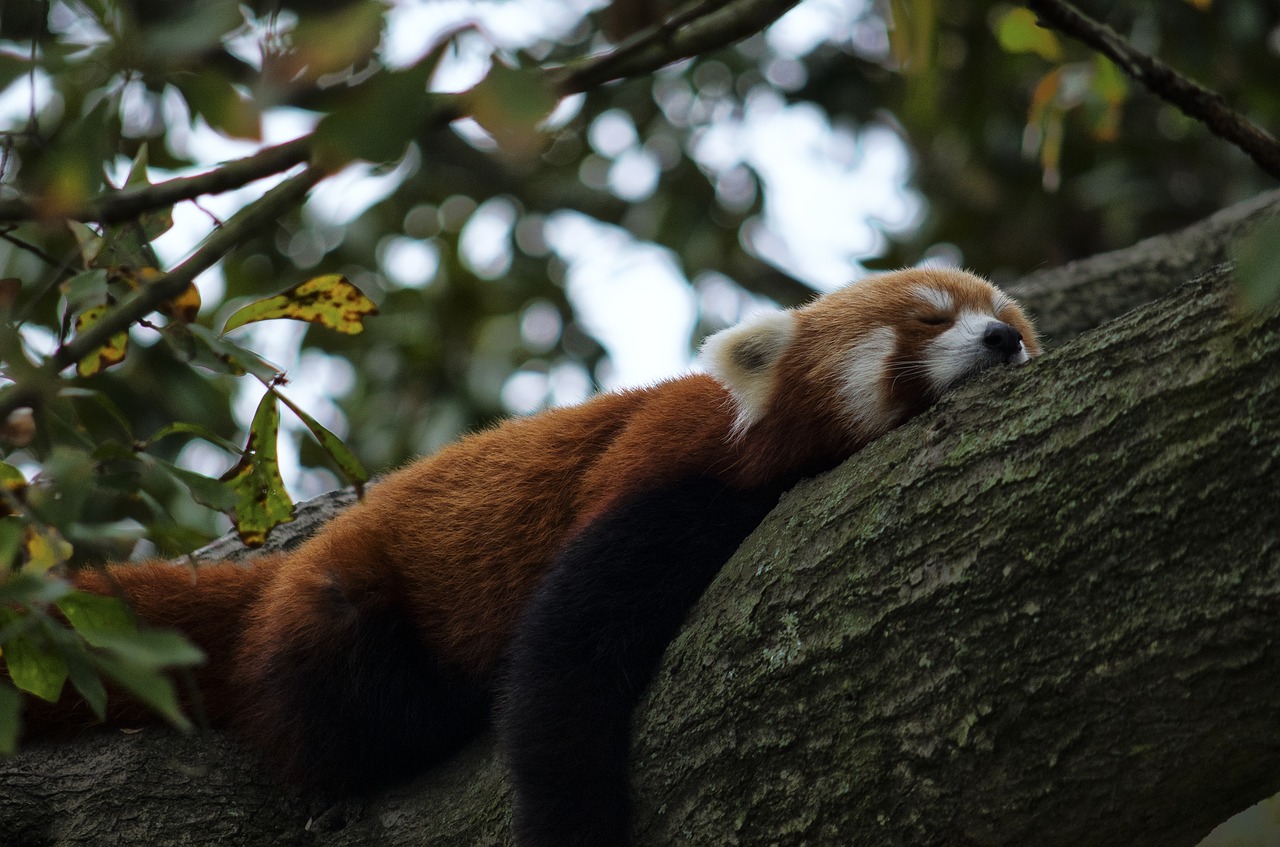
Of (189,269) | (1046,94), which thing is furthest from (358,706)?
(1046,94)

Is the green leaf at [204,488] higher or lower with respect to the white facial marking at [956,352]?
higher

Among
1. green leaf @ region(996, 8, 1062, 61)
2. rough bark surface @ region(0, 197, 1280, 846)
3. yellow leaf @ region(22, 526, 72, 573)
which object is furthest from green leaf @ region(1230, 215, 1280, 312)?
green leaf @ region(996, 8, 1062, 61)

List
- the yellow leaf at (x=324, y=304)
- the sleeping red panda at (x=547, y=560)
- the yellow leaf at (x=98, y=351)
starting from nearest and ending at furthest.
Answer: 1. the yellow leaf at (x=98, y=351)
2. the yellow leaf at (x=324, y=304)
3. the sleeping red panda at (x=547, y=560)

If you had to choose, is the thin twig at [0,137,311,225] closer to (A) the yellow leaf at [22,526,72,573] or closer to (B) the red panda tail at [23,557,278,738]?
(A) the yellow leaf at [22,526,72,573]

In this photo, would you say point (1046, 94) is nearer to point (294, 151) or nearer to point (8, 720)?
point (294, 151)

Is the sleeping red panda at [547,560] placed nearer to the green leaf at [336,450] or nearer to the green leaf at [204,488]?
the green leaf at [336,450]

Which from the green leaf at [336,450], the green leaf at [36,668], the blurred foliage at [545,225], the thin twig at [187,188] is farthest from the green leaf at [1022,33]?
the green leaf at [36,668]

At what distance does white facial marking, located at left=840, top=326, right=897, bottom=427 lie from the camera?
9.64ft

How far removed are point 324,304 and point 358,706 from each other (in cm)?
110

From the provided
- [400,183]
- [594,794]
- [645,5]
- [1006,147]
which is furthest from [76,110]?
[1006,147]

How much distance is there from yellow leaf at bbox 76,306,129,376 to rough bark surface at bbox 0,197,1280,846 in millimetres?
1283

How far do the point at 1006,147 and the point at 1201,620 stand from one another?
17.2 feet

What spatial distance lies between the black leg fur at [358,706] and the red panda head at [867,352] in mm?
1081

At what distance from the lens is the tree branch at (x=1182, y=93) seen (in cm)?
280
